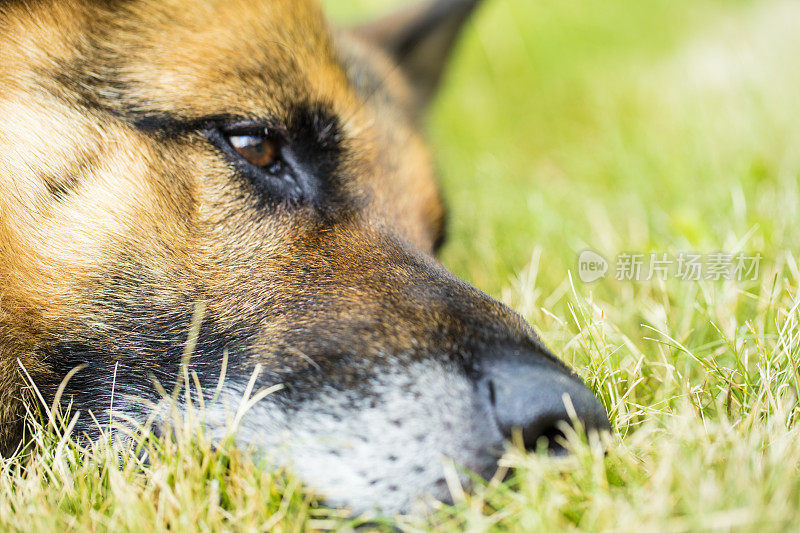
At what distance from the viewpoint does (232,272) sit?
1747mm

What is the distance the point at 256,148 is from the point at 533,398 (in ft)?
3.42

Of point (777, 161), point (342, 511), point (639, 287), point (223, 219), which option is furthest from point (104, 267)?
point (777, 161)

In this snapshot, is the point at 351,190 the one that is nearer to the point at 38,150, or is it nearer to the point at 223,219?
the point at 223,219

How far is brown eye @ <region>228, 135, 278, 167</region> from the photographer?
6.22 ft

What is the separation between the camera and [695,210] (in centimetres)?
302

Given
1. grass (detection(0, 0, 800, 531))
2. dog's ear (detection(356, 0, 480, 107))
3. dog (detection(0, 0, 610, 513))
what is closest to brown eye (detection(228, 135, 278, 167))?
dog (detection(0, 0, 610, 513))

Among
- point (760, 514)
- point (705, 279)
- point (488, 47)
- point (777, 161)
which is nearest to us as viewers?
point (760, 514)

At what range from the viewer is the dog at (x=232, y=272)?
150 cm

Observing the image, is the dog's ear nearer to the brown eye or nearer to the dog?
the dog

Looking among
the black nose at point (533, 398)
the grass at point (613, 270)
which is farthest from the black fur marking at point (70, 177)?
the black nose at point (533, 398)


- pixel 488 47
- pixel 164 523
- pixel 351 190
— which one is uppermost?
→ pixel 488 47

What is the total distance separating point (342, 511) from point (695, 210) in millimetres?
2267

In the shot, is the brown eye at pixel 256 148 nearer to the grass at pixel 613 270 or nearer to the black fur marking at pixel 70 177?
the black fur marking at pixel 70 177

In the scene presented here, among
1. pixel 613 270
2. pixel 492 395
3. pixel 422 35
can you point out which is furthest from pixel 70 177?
pixel 422 35
